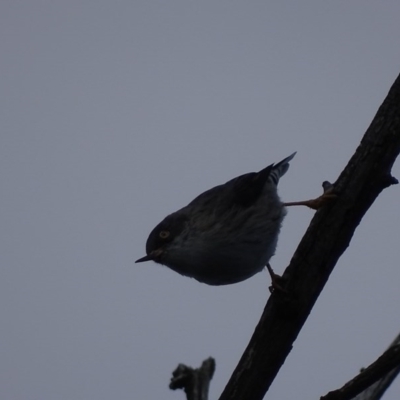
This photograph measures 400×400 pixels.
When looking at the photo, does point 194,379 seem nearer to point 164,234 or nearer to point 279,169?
point 164,234

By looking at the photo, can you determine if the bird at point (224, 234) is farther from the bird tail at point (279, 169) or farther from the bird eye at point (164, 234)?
the bird tail at point (279, 169)

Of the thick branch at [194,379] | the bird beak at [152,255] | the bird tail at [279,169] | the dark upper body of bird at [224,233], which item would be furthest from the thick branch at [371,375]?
the bird tail at [279,169]

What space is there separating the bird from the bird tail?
1.36 feet

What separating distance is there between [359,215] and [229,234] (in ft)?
7.83

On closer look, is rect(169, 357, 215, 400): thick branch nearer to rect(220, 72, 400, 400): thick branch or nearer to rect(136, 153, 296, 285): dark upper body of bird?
rect(220, 72, 400, 400): thick branch

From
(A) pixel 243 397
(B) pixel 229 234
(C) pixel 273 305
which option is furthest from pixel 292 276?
(B) pixel 229 234

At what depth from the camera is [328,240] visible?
13.9 ft

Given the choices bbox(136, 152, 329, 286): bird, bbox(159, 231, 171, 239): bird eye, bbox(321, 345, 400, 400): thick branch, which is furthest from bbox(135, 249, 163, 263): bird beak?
bbox(321, 345, 400, 400): thick branch

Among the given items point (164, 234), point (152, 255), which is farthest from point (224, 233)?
point (152, 255)

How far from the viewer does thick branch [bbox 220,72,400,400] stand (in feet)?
13.6

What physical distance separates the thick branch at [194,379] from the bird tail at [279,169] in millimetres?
3637

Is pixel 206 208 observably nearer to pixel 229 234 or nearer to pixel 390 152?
pixel 229 234

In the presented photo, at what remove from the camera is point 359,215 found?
167 inches

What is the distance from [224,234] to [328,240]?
2.35 meters
